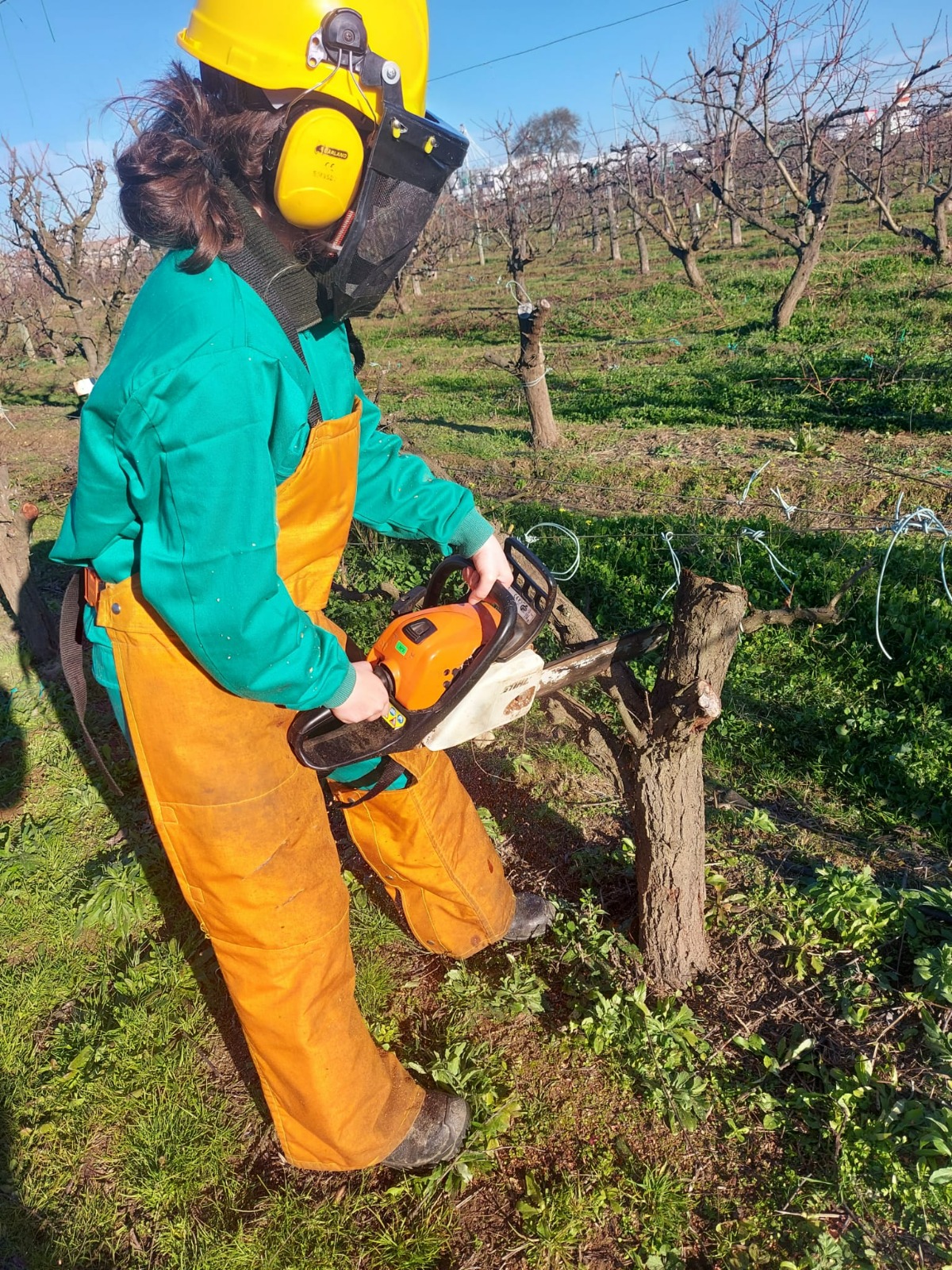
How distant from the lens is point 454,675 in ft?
6.31

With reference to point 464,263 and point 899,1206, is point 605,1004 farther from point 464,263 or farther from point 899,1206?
point 464,263

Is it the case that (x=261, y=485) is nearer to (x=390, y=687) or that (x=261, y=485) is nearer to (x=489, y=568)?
(x=390, y=687)

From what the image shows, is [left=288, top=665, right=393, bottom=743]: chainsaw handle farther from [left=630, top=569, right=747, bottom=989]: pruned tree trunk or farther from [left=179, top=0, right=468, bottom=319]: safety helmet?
[left=179, top=0, right=468, bottom=319]: safety helmet

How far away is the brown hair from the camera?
54.7 inches

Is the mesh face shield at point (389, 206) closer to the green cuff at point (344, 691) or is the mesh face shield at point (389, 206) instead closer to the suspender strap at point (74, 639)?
the green cuff at point (344, 691)

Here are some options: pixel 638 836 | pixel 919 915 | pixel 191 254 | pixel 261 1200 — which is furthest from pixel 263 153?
pixel 919 915

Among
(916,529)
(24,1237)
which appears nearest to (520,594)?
(24,1237)

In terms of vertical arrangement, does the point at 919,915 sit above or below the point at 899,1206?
above

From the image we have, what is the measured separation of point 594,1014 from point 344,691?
132cm

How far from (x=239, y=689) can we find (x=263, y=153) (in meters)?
0.99

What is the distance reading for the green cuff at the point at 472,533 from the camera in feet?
7.06

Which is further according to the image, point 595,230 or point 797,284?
point 595,230

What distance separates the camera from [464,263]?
1277 inches

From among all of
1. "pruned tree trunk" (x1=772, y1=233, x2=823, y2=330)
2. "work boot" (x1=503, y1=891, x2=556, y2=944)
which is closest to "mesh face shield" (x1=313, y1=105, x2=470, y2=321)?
"work boot" (x1=503, y1=891, x2=556, y2=944)
